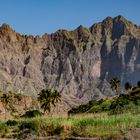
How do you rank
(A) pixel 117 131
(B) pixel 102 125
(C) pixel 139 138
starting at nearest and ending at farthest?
(C) pixel 139 138 → (A) pixel 117 131 → (B) pixel 102 125

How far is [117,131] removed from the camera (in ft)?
121

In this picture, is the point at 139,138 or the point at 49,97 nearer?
the point at 139,138

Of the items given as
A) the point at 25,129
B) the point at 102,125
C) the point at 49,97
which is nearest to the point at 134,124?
the point at 102,125

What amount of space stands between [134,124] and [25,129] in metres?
11.3

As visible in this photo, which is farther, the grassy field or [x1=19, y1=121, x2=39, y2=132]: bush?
[x1=19, y1=121, x2=39, y2=132]: bush

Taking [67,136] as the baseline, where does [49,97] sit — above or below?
above

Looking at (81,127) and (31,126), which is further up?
(31,126)

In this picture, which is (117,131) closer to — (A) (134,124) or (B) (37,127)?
(A) (134,124)

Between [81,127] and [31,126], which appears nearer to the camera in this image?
[81,127]

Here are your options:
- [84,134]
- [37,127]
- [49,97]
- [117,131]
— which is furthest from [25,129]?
[49,97]

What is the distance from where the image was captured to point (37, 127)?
1737 inches

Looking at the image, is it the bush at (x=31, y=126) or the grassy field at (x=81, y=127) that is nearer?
the grassy field at (x=81, y=127)

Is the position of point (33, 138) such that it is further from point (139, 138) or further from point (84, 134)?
point (139, 138)

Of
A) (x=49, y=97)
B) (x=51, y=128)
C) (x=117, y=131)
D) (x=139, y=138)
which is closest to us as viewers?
(x=139, y=138)
